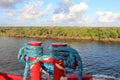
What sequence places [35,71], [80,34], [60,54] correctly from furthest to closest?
1. [80,34]
2. [35,71]
3. [60,54]

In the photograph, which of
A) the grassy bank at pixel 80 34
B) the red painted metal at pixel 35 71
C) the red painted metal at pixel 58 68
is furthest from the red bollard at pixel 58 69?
the grassy bank at pixel 80 34

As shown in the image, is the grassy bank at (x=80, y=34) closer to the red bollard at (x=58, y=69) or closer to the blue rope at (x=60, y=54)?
the blue rope at (x=60, y=54)

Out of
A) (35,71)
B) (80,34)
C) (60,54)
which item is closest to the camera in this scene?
(60,54)

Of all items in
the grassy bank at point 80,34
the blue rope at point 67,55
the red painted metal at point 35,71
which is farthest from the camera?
the grassy bank at point 80,34

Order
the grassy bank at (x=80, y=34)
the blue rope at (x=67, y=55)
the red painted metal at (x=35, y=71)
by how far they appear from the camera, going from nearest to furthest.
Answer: the blue rope at (x=67, y=55)
the red painted metal at (x=35, y=71)
the grassy bank at (x=80, y=34)

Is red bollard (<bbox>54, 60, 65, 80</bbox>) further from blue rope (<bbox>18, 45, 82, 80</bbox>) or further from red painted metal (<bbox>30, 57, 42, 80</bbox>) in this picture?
red painted metal (<bbox>30, 57, 42, 80</bbox>)

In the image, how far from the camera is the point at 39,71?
538cm

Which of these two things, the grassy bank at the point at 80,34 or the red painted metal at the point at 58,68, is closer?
the red painted metal at the point at 58,68

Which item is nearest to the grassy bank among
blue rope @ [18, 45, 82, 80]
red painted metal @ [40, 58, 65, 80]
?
blue rope @ [18, 45, 82, 80]

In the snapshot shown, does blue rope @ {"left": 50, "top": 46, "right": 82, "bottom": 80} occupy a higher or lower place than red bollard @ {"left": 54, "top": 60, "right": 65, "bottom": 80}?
higher

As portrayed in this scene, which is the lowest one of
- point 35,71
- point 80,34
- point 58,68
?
point 80,34

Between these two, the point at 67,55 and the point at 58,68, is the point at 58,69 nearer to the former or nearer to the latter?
the point at 58,68

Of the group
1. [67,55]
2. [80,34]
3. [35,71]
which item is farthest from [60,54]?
[80,34]

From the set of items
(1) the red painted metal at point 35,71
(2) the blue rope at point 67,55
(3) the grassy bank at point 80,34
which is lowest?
(3) the grassy bank at point 80,34
